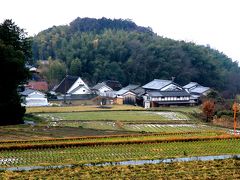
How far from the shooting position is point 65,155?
568 inches

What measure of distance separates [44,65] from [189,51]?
27023 mm

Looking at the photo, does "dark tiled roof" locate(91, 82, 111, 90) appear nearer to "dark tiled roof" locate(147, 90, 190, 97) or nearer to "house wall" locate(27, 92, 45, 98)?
"dark tiled roof" locate(147, 90, 190, 97)

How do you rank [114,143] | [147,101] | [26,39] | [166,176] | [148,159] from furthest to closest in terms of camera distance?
[147,101]
[26,39]
[114,143]
[148,159]
[166,176]

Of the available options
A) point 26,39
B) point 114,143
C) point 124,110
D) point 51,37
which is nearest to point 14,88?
point 26,39

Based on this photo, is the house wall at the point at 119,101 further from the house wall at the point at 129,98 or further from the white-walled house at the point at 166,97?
the white-walled house at the point at 166,97

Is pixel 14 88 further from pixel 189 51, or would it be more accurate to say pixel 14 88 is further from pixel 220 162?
pixel 189 51

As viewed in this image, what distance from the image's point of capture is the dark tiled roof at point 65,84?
56281 mm

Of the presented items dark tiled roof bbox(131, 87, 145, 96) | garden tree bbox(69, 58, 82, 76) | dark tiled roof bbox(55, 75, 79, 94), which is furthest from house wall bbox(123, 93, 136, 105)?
garden tree bbox(69, 58, 82, 76)

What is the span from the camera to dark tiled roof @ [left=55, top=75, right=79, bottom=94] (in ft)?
185

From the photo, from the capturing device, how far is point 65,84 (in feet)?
184

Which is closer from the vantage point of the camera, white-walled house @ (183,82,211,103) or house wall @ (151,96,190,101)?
house wall @ (151,96,190,101)

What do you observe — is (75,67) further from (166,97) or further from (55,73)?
(166,97)

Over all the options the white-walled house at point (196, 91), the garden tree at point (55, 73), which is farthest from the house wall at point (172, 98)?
the garden tree at point (55, 73)

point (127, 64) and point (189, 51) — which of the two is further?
point (189, 51)
